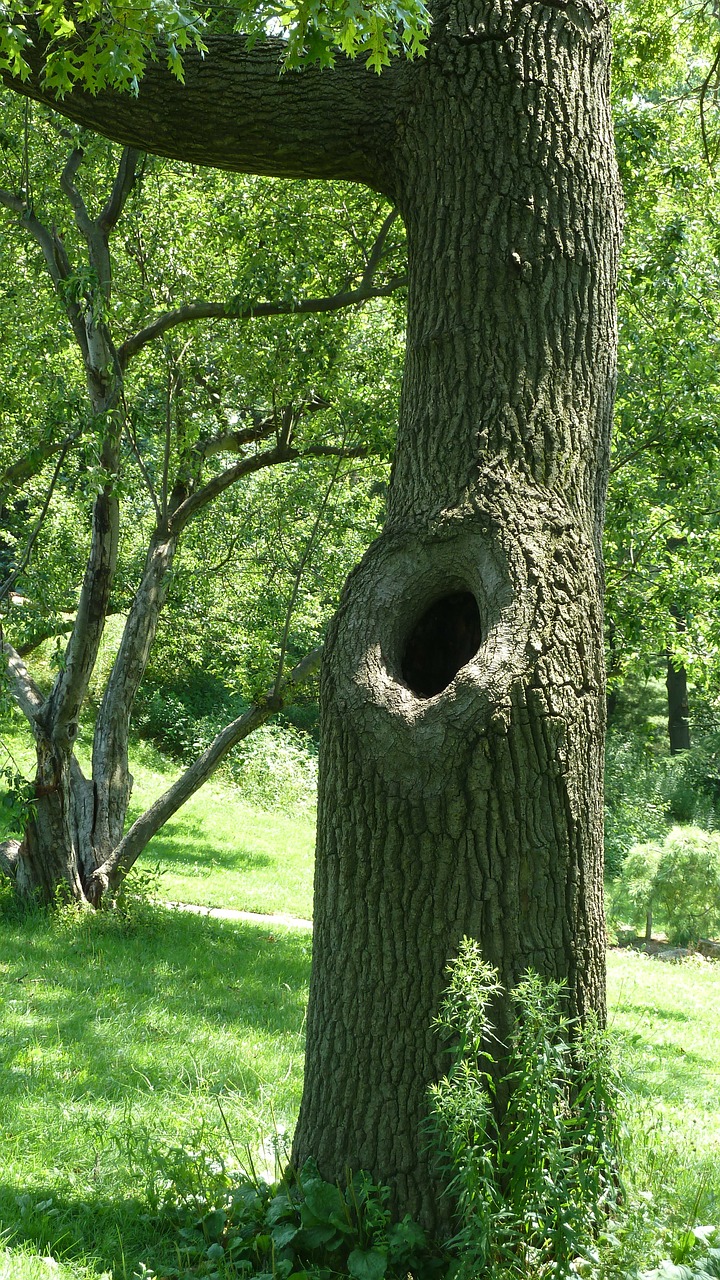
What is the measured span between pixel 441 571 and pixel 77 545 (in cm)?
1092

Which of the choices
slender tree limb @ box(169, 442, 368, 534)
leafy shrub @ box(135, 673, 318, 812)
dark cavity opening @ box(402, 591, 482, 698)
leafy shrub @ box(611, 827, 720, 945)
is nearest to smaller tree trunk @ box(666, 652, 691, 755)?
leafy shrub @ box(135, 673, 318, 812)

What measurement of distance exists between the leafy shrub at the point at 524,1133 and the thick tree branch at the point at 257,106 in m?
3.01

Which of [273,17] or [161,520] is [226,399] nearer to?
[161,520]

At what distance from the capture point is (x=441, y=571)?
376 cm

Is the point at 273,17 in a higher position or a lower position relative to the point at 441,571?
higher

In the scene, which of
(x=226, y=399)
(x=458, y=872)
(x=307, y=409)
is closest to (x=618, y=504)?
(x=307, y=409)

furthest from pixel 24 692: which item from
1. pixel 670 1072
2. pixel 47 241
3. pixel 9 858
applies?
pixel 670 1072

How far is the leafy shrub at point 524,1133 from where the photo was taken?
9.91 feet

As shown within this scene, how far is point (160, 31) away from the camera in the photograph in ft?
12.2

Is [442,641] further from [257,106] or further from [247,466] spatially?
[247,466]

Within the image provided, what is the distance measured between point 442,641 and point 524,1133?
168cm

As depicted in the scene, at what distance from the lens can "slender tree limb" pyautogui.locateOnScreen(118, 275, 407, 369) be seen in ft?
29.2

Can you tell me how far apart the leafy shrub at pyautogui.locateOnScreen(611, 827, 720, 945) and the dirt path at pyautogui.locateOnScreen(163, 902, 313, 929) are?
5.96 m

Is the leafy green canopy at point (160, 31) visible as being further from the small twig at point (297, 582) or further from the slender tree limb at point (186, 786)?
the slender tree limb at point (186, 786)
